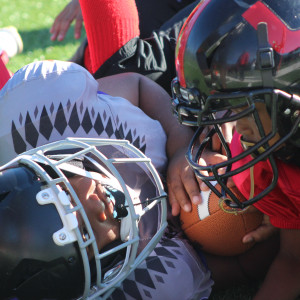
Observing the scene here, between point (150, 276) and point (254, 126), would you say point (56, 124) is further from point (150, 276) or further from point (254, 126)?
point (254, 126)

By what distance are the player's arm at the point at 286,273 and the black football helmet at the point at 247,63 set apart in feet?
0.89

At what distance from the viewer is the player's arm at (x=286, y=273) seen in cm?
187

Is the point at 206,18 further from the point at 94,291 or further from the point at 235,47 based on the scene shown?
the point at 94,291

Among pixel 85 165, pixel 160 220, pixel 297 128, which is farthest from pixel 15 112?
pixel 297 128

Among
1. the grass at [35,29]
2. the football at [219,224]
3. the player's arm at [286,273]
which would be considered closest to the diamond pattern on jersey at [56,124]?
the football at [219,224]

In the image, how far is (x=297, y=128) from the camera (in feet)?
5.47

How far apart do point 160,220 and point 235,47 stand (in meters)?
0.74

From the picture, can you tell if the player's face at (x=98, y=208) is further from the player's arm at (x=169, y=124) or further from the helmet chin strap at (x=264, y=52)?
the helmet chin strap at (x=264, y=52)

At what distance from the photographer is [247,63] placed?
1.61 m

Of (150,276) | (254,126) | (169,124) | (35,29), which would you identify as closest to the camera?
(254,126)

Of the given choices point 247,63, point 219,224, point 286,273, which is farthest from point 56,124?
point 286,273

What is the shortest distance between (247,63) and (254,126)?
0.21m

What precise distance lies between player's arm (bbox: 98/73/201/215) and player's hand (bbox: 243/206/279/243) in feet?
0.74

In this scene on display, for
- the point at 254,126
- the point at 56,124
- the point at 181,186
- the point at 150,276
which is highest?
the point at 254,126
